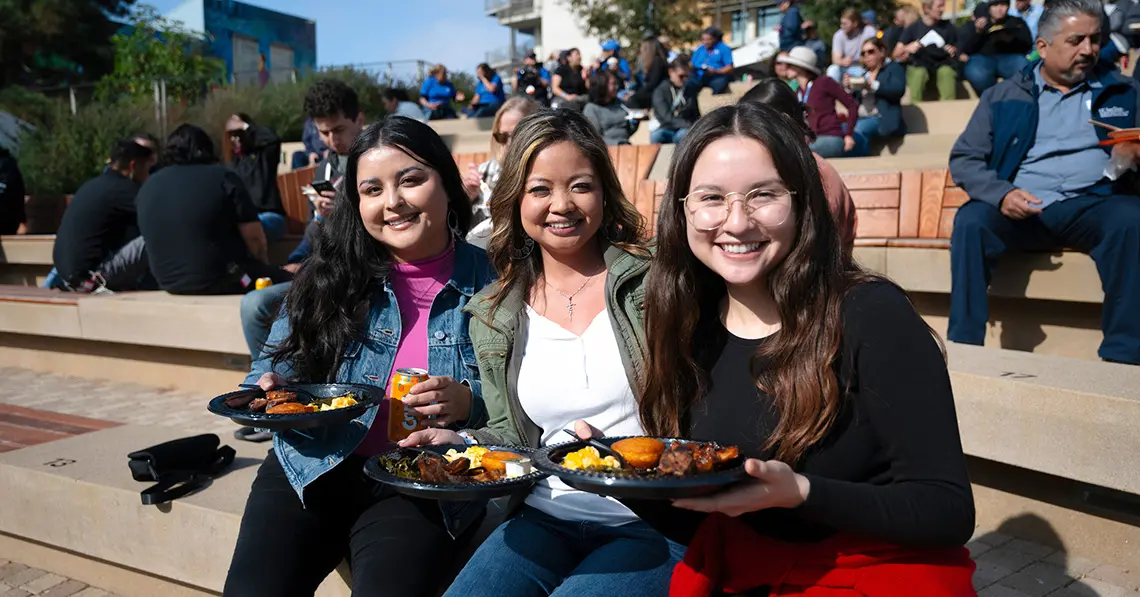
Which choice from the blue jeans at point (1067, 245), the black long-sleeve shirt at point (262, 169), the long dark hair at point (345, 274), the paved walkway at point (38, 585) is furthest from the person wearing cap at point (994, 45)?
the paved walkway at point (38, 585)

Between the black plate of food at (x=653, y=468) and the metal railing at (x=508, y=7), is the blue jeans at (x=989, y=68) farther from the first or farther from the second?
the metal railing at (x=508, y=7)

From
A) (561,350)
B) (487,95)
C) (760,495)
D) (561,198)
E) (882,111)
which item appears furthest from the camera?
(487,95)

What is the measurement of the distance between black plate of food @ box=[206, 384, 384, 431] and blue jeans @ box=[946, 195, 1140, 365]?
3.18 metres

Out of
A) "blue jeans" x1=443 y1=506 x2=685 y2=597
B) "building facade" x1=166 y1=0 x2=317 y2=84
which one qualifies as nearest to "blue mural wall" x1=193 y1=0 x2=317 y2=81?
"building facade" x1=166 y1=0 x2=317 y2=84

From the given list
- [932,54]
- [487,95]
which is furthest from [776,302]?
[487,95]

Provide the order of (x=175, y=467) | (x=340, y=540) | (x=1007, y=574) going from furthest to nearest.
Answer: (x=175, y=467) → (x=1007, y=574) → (x=340, y=540)

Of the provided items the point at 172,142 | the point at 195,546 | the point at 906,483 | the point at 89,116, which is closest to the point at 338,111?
the point at 172,142

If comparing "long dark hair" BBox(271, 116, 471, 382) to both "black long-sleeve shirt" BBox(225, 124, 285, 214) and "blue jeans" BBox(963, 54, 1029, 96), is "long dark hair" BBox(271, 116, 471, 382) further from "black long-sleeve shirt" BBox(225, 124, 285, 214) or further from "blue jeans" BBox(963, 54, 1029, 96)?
"blue jeans" BBox(963, 54, 1029, 96)

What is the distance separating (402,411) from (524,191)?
775 mm

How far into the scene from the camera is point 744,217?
→ 1990 mm

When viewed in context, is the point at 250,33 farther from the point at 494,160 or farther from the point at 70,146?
the point at 494,160

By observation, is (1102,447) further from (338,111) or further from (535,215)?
(338,111)

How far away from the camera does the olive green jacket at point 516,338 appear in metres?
2.45

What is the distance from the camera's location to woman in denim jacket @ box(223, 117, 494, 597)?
263 centimetres
